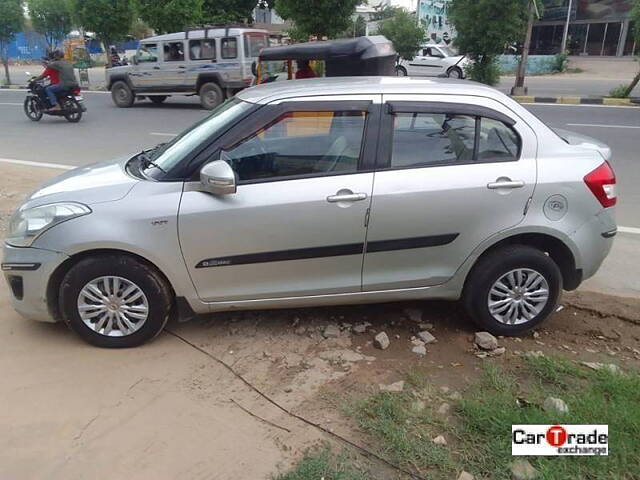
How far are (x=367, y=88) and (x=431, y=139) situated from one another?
50 cm

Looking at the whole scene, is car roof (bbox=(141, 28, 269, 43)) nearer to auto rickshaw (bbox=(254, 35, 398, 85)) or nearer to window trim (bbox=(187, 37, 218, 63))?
window trim (bbox=(187, 37, 218, 63))

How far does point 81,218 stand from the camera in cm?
320

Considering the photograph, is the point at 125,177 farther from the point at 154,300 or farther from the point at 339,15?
the point at 339,15

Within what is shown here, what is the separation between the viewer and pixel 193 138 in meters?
3.54

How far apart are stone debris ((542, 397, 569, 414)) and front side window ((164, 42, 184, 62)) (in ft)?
49.9

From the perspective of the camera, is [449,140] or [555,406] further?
[449,140]

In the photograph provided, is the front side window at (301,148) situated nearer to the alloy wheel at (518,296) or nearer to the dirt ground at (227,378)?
the dirt ground at (227,378)

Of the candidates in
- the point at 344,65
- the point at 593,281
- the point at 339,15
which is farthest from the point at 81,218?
the point at 339,15

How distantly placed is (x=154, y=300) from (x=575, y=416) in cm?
235

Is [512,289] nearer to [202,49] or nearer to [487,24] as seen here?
[202,49]

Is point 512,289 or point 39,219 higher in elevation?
point 39,219

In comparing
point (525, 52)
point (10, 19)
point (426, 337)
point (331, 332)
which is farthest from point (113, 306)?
point (10, 19)

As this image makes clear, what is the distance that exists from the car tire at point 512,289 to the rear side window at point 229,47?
13169 millimetres

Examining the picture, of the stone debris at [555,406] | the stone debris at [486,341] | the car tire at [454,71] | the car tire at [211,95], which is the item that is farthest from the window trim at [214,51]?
the stone debris at [555,406]
